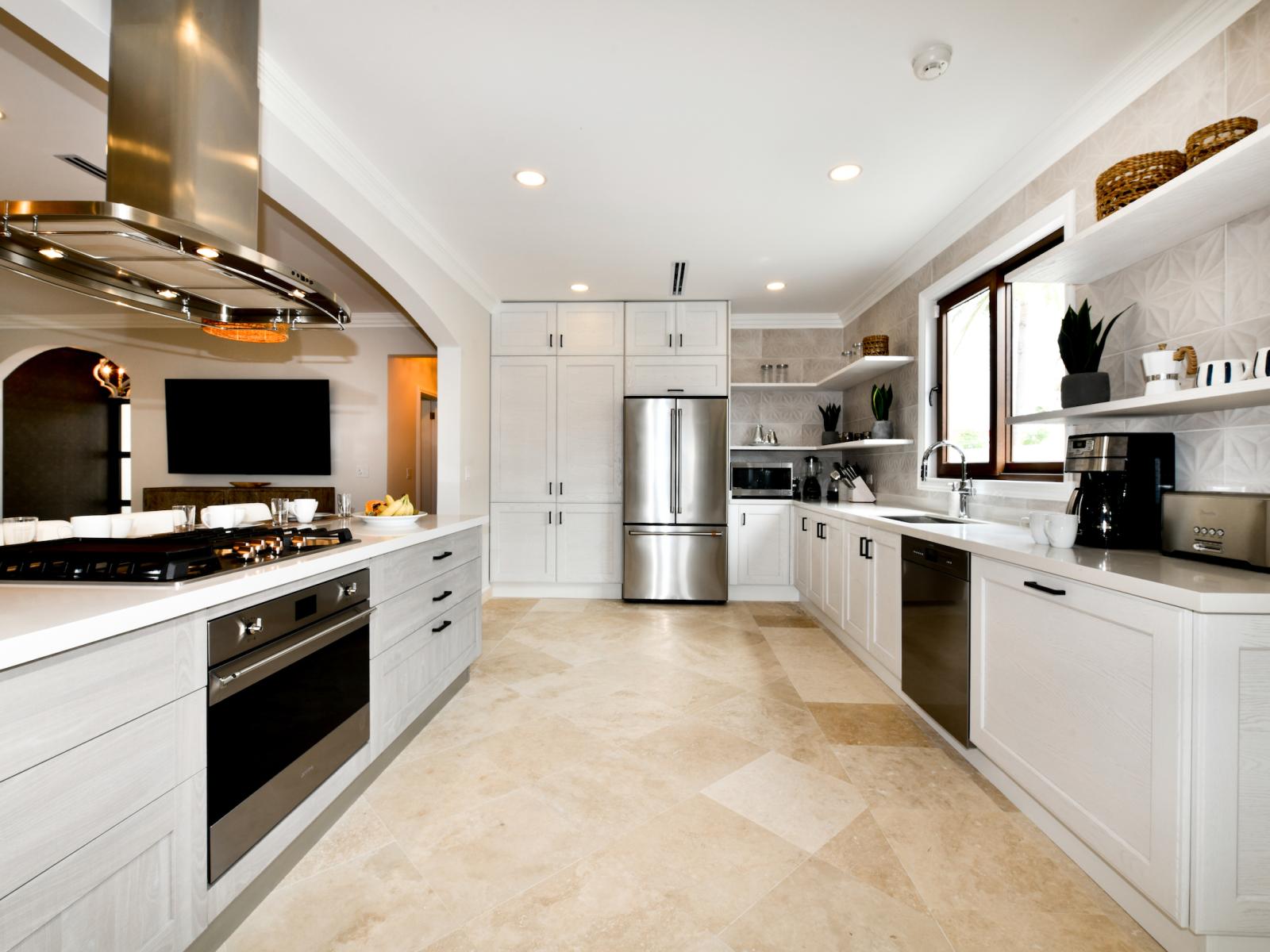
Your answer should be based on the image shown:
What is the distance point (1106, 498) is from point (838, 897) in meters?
1.50

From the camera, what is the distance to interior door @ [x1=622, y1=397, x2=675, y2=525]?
449 cm

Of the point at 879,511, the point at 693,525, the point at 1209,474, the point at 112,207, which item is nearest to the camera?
the point at 112,207

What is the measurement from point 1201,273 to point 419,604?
2.96 meters

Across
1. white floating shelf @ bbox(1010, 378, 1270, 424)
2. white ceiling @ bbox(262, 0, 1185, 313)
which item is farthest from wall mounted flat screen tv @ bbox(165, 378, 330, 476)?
white floating shelf @ bbox(1010, 378, 1270, 424)

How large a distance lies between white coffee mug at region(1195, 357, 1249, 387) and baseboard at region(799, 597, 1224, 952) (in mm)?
1305

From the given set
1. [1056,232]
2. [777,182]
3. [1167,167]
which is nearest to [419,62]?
[777,182]

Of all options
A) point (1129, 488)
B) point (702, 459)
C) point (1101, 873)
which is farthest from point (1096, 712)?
point (702, 459)

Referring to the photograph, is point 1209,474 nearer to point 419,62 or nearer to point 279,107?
point 419,62

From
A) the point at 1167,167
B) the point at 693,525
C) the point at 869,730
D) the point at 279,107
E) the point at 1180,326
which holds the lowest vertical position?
the point at 869,730

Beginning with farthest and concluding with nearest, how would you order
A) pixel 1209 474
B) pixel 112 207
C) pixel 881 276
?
pixel 881 276
pixel 1209 474
pixel 112 207

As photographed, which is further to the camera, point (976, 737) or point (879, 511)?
point (879, 511)

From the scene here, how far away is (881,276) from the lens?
4137mm

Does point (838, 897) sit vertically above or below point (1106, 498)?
below

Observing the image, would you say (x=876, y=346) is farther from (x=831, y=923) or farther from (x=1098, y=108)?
(x=831, y=923)
